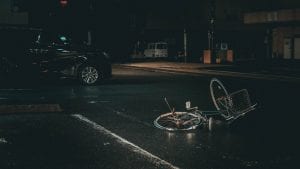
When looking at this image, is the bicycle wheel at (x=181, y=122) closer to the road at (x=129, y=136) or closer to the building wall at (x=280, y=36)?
the road at (x=129, y=136)

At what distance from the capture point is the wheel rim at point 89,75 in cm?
1930

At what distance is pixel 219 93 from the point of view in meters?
10.5

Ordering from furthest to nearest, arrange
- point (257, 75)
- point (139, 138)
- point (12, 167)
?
point (257, 75) < point (139, 138) < point (12, 167)

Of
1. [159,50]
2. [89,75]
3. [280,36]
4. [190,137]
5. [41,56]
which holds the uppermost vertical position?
[280,36]

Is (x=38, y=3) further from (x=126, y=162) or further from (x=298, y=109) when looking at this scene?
(x=126, y=162)

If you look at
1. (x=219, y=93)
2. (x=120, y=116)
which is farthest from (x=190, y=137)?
(x=120, y=116)

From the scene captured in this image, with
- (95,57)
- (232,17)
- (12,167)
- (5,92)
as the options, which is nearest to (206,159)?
(12,167)

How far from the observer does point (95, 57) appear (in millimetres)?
19562

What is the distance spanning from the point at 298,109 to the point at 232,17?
50.8m

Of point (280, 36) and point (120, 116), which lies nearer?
point (120, 116)

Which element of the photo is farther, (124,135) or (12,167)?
(124,135)

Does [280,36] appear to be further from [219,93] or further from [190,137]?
[190,137]

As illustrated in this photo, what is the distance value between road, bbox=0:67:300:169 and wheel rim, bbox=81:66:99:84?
3717 mm

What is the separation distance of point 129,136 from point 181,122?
1149 mm
